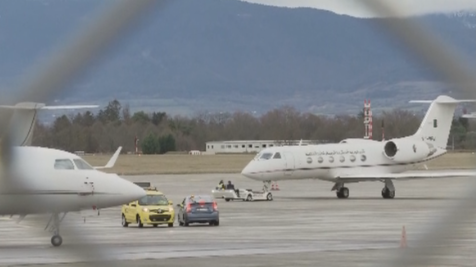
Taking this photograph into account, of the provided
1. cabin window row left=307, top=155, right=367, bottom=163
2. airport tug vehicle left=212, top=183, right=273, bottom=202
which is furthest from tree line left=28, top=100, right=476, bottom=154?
airport tug vehicle left=212, top=183, right=273, bottom=202

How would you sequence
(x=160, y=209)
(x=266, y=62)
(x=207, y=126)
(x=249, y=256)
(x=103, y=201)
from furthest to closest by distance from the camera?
(x=160, y=209) → (x=103, y=201) → (x=249, y=256) → (x=207, y=126) → (x=266, y=62)

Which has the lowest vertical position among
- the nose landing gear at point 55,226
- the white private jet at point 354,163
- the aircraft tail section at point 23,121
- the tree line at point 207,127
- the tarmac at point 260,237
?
the tarmac at point 260,237

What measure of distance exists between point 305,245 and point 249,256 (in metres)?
3.45

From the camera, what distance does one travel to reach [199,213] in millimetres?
34031

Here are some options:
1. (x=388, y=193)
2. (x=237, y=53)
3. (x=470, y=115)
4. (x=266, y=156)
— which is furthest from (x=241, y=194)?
(x=470, y=115)

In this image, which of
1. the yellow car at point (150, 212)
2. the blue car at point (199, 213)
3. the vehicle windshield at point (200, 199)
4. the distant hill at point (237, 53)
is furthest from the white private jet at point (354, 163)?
the distant hill at point (237, 53)

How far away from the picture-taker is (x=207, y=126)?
9812mm

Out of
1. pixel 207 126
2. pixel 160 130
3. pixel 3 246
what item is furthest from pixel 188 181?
pixel 207 126

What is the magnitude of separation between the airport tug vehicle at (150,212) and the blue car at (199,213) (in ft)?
1.80

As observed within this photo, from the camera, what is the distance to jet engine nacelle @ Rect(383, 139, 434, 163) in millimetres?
51781

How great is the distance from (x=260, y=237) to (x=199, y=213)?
25.5ft

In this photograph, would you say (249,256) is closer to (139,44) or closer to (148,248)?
(148,248)

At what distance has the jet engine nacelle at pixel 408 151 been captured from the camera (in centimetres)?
5178

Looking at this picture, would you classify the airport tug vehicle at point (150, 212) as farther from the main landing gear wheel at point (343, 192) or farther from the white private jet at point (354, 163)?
the main landing gear wheel at point (343, 192)
